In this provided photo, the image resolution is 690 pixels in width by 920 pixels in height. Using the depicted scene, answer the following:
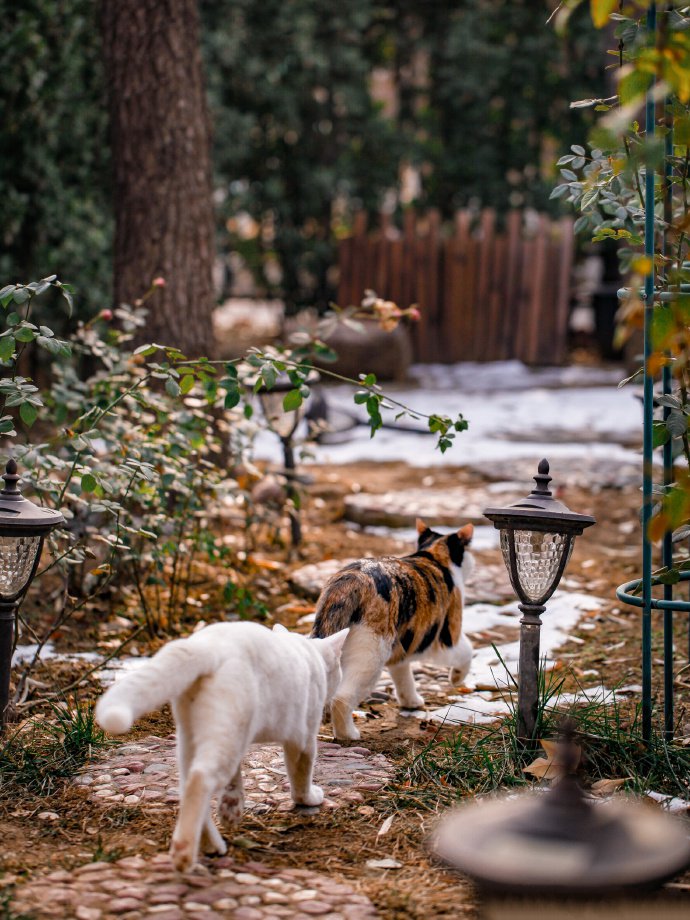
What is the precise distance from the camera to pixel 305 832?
3.12 m

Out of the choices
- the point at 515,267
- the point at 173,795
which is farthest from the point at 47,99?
the point at 173,795

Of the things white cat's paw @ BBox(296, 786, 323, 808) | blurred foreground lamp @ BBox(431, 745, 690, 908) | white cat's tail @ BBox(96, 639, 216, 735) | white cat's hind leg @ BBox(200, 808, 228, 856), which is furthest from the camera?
white cat's paw @ BBox(296, 786, 323, 808)

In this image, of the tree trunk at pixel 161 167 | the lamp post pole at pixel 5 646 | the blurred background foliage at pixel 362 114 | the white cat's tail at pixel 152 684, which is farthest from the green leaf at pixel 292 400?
the blurred background foliage at pixel 362 114

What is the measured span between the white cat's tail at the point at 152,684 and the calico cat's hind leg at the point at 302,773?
1.75 ft

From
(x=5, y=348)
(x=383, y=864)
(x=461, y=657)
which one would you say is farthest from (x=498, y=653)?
(x=5, y=348)

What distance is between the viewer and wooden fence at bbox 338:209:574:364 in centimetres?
1462

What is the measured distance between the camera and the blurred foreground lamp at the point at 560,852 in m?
1.88

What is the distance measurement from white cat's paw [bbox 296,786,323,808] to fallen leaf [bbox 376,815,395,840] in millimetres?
209

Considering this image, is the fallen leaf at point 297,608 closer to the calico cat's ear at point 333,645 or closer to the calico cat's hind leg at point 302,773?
the calico cat's ear at point 333,645

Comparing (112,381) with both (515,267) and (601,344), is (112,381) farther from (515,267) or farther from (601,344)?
(601,344)

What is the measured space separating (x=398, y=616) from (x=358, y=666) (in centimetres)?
27

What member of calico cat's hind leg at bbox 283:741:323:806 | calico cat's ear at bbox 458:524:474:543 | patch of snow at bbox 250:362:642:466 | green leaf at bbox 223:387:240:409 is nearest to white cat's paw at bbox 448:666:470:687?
calico cat's ear at bbox 458:524:474:543

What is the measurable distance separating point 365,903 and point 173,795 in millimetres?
848

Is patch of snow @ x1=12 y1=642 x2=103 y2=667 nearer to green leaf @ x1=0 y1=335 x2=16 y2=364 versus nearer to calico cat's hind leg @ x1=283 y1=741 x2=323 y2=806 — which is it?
green leaf @ x1=0 y1=335 x2=16 y2=364
